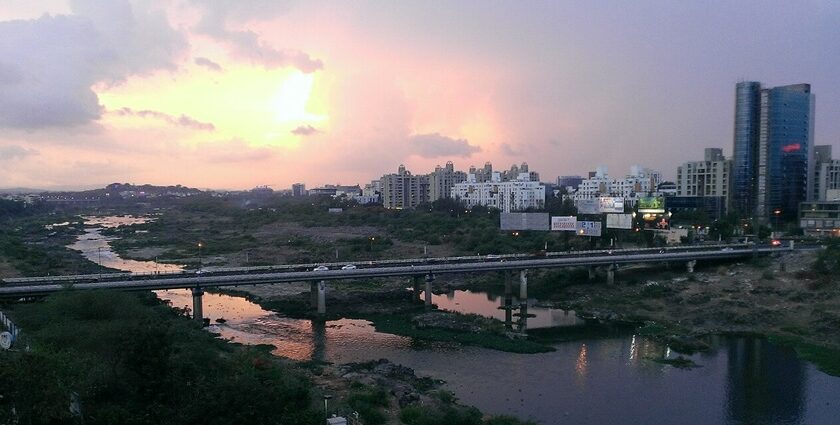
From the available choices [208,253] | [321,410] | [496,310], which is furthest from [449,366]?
[208,253]

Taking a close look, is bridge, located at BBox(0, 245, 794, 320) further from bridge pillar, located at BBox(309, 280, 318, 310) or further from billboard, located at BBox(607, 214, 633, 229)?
billboard, located at BBox(607, 214, 633, 229)

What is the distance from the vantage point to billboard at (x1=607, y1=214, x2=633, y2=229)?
63844 millimetres

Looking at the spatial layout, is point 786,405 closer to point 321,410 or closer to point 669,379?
point 669,379

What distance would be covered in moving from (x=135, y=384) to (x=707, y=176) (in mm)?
99941

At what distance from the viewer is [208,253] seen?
81.6 metres

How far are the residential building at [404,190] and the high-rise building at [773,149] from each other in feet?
246

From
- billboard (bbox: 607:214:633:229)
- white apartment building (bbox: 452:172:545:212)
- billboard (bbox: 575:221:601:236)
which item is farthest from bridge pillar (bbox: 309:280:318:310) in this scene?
white apartment building (bbox: 452:172:545:212)

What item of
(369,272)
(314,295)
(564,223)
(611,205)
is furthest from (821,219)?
(314,295)

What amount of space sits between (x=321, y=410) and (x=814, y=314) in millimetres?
38077

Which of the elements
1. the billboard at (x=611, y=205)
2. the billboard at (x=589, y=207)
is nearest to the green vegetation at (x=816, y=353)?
the billboard at (x=611, y=205)

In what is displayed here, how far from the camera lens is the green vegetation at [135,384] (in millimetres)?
14672

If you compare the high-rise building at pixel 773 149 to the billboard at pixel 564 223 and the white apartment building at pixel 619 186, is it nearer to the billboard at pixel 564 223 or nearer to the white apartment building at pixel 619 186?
the white apartment building at pixel 619 186

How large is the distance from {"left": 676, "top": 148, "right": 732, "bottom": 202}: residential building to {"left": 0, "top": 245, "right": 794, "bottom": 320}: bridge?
1555 inches

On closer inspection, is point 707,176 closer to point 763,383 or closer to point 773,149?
point 773,149
